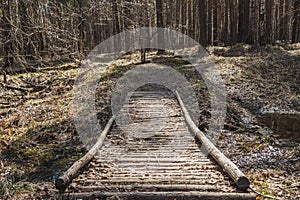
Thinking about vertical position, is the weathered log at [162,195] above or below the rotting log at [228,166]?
below

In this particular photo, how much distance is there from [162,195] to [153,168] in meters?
1.19

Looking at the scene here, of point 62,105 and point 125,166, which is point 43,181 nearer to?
point 125,166

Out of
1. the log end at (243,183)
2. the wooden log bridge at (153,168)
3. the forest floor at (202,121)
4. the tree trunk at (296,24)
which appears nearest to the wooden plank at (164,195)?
the wooden log bridge at (153,168)

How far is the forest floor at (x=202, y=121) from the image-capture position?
570cm

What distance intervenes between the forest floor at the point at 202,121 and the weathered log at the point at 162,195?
1.99ft

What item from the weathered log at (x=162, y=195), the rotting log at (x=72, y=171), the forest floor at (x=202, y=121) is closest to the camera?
the weathered log at (x=162, y=195)

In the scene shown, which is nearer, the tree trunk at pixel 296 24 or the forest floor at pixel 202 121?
the forest floor at pixel 202 121

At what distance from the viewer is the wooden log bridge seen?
445 centimetres

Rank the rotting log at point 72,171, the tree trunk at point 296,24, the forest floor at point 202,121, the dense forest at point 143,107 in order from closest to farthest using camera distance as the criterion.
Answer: the rotting log at point 72,171 → the dense forest at point 143,107 → the forest floor at point 202,121 → the tree trunk at point 296,24

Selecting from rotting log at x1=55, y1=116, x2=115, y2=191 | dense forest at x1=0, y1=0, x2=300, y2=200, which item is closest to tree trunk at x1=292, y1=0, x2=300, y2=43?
dense forest at x1=0, y1=0, x2=300, y2=200

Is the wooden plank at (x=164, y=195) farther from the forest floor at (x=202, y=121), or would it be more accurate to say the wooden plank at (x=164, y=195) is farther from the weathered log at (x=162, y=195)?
the forest floor at (x=202, y=121)

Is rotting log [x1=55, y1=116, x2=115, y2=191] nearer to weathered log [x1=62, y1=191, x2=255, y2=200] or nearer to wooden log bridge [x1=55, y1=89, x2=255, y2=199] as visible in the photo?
wooden log bridge [x1=55, y1=89, x2=255, y2=199]

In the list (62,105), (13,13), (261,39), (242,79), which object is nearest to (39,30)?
(13,13)

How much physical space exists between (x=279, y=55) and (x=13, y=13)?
15458mm
